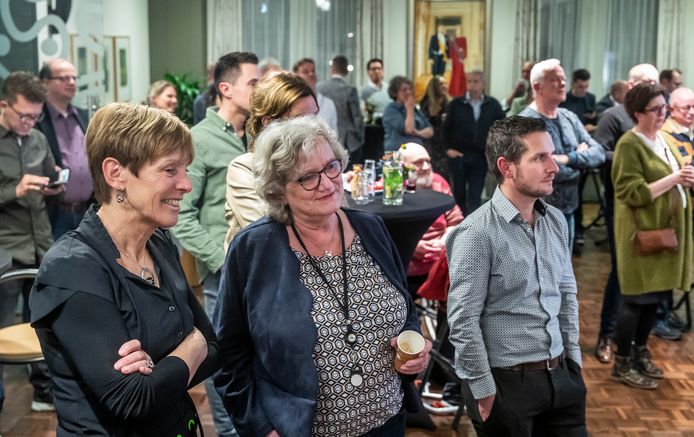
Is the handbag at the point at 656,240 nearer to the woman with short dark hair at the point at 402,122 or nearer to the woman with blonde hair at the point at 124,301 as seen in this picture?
the woman with blonde hair at the point at 124,301

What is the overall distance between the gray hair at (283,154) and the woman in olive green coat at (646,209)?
2.51 meters

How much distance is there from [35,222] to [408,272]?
6.16 feet

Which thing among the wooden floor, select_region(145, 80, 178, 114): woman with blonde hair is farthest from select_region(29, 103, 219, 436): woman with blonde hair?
select_region(145, 80, 178, 114): woman with blonde hair

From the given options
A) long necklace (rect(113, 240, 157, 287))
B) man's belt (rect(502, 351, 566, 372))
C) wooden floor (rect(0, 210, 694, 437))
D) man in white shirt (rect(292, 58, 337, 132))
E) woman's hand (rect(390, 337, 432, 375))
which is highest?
man in white shirt (rect(292, 58, 337, 132))

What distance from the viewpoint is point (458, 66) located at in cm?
1194

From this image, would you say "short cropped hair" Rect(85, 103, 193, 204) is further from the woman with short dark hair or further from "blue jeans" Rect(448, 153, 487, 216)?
"blue jeans" Rect(448, 153, 487, 216)

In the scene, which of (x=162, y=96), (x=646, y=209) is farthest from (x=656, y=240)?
(x=162, y=96)

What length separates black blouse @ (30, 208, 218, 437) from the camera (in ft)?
5.60

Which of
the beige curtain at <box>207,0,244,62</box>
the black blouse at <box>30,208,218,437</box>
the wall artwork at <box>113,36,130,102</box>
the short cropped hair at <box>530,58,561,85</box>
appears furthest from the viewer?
the beige curtain at <box>207,0,244,62</box>

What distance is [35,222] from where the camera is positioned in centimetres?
432

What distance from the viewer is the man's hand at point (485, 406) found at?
2615mm

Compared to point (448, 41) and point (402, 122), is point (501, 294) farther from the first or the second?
point (448, 41)

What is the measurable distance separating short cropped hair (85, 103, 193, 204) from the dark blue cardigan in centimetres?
43

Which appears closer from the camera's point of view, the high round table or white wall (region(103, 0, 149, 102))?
the high round table
